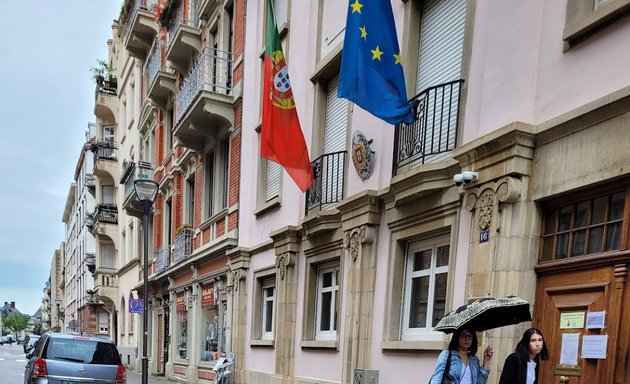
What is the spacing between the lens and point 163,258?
21.5m

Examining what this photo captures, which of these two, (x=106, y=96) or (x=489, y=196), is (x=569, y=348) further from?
(x=106, y=96)

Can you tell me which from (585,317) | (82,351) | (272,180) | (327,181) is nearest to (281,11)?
(272,180)

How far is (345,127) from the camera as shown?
1034 cm

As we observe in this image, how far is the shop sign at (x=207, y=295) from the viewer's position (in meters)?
16.2

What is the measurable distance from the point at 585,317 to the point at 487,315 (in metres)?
0.91

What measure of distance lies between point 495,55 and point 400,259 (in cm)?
318

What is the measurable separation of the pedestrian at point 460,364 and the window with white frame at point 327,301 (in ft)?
16.9

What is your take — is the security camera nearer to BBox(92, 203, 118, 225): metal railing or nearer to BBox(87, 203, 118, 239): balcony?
BBox(87, 203, 118, 239): balcony

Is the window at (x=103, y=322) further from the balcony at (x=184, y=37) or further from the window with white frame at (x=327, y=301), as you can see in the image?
the window with white frame at (x=327, y=301)

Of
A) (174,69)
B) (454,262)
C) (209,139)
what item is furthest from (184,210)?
(454,262)

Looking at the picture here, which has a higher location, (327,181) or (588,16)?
(588,16)

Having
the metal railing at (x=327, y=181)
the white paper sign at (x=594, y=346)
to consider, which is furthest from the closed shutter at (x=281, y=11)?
the white paper sign at (x=594, y=346)

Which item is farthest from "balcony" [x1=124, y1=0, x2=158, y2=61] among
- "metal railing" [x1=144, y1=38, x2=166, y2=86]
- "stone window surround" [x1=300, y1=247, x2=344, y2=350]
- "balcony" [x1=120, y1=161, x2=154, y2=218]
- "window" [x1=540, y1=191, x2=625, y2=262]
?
"window" [x1=540, y1=191, x2=625, y2=262]

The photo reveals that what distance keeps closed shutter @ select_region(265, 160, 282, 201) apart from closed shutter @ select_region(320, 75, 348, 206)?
2170 millimetres
